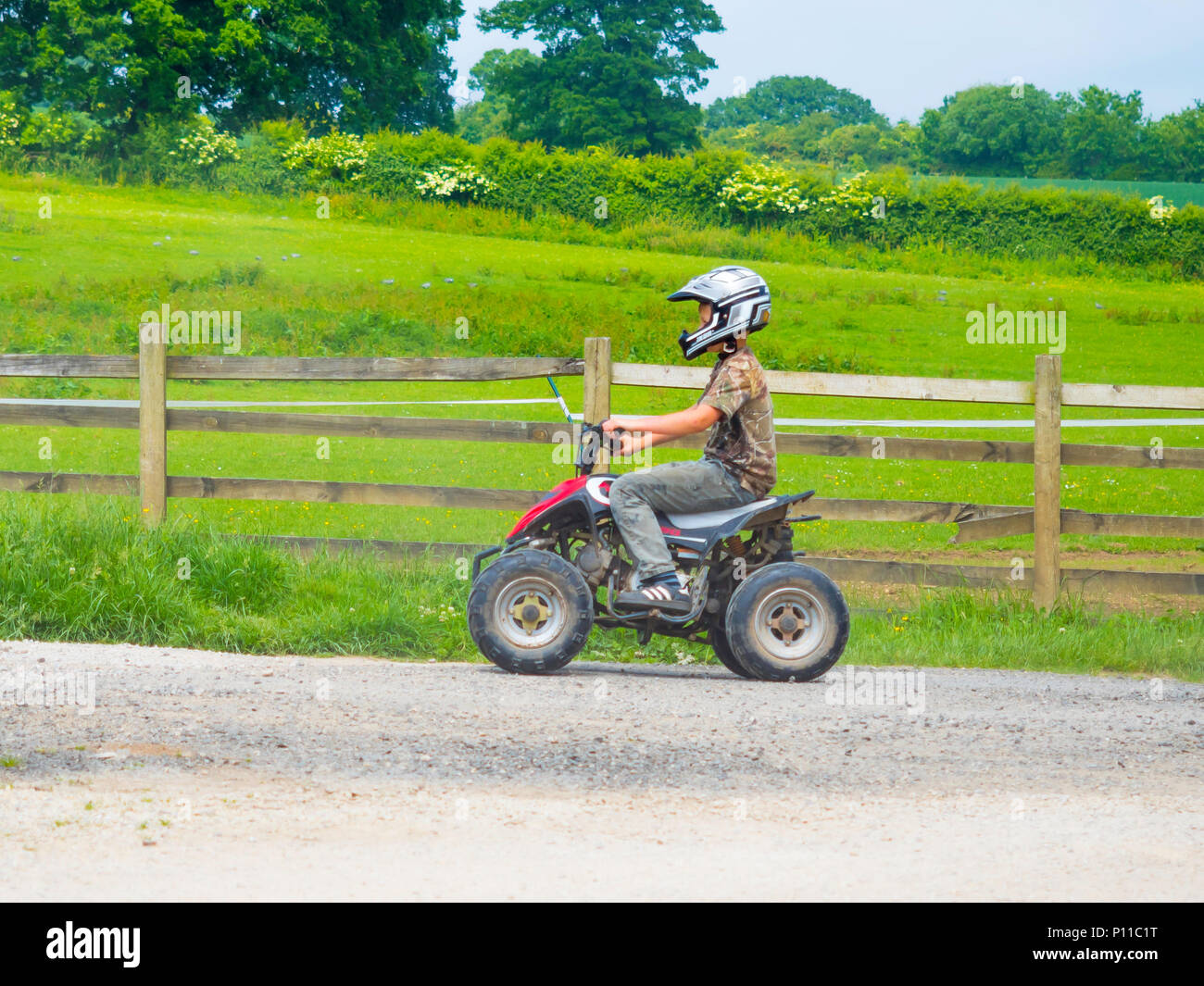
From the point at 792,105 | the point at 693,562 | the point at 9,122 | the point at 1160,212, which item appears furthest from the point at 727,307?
the point at 792,105

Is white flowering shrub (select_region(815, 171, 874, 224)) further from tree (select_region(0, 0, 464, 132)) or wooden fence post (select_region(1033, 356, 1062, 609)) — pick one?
wooden fence post (select_region(1033, 356, 1062, 609))

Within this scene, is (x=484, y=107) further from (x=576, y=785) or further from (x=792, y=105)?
(x=576, y=785)

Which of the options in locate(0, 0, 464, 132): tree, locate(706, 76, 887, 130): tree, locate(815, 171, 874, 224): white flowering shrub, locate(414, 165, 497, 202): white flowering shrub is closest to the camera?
locate(815, 171, 874, 224): white flowering shrub

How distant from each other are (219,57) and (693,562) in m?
45.4

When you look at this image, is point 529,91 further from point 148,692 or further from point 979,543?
point 148,692

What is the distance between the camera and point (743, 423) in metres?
7.18

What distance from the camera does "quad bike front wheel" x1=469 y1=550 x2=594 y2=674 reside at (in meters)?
7.11

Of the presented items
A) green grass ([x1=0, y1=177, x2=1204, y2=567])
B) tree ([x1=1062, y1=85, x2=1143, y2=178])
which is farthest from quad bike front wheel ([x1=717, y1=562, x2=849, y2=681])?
tree ([x1=1062, y1=85, x2=1143, y2=178])

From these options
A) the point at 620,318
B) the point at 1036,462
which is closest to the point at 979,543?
the point at 1036,462

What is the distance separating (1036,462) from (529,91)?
53.6 m

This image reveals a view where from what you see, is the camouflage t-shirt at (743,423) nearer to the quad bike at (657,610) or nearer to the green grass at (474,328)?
the quad bike at (657,610)

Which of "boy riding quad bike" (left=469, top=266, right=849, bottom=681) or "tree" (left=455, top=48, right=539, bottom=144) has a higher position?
"tree" (left=455, top=48, right=539, bottom=144)

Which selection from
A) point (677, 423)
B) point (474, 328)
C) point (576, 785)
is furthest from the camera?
point (474, 328)

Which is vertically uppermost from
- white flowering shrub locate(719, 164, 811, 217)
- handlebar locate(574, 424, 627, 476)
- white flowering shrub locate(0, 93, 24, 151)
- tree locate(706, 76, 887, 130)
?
tree locate(706, 76, 887, 130)
